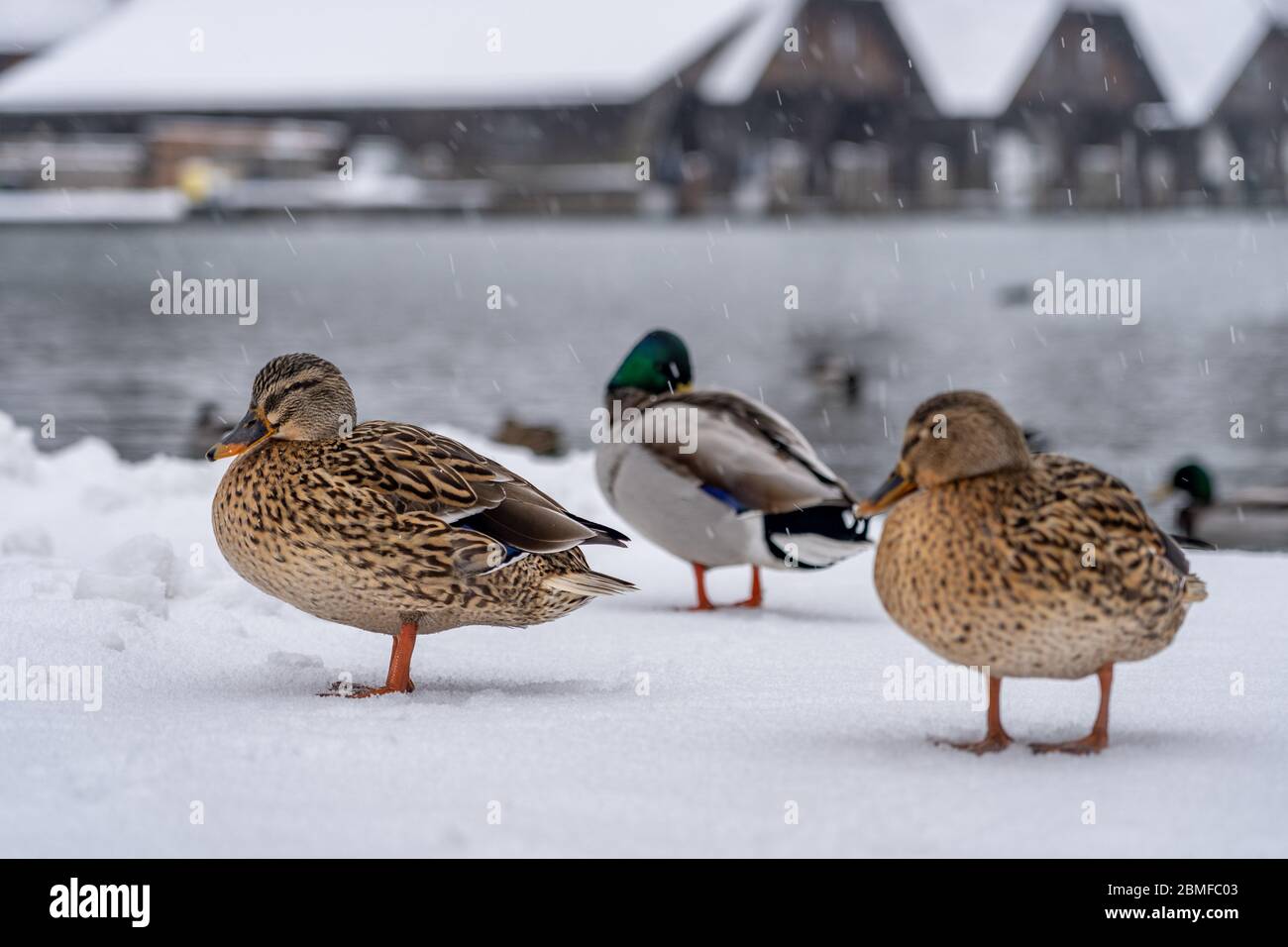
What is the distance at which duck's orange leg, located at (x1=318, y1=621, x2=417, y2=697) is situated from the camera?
3080 millimetres

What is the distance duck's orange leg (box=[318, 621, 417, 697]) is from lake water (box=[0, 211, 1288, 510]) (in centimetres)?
566

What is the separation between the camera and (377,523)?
9.66 ft

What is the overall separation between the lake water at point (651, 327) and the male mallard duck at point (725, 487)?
4001 mm

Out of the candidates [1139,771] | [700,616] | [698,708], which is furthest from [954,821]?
[700,616]

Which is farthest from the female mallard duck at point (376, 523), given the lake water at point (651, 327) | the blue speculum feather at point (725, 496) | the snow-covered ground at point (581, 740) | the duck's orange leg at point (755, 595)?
the lake water at point (651, 327)

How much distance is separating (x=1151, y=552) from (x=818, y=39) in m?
60.1

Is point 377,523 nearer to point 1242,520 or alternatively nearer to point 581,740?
point 581,740

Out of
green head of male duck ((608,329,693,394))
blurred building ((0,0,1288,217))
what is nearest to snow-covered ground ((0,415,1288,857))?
green head of male duck ((608,329,693,394))

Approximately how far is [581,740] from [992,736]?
72cm

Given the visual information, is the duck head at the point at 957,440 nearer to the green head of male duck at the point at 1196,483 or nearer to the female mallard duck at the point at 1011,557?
the female mallard duck at the point at 1011,557

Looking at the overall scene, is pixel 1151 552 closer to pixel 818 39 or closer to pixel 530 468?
pixel 530 468

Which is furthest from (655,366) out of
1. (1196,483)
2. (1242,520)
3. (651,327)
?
(651,327)

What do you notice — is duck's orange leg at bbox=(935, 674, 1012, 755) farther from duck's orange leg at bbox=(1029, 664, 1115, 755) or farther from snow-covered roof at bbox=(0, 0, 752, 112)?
snow-covered roof at bbox=(0, 0, 752, 112)

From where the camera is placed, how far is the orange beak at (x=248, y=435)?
301cm
